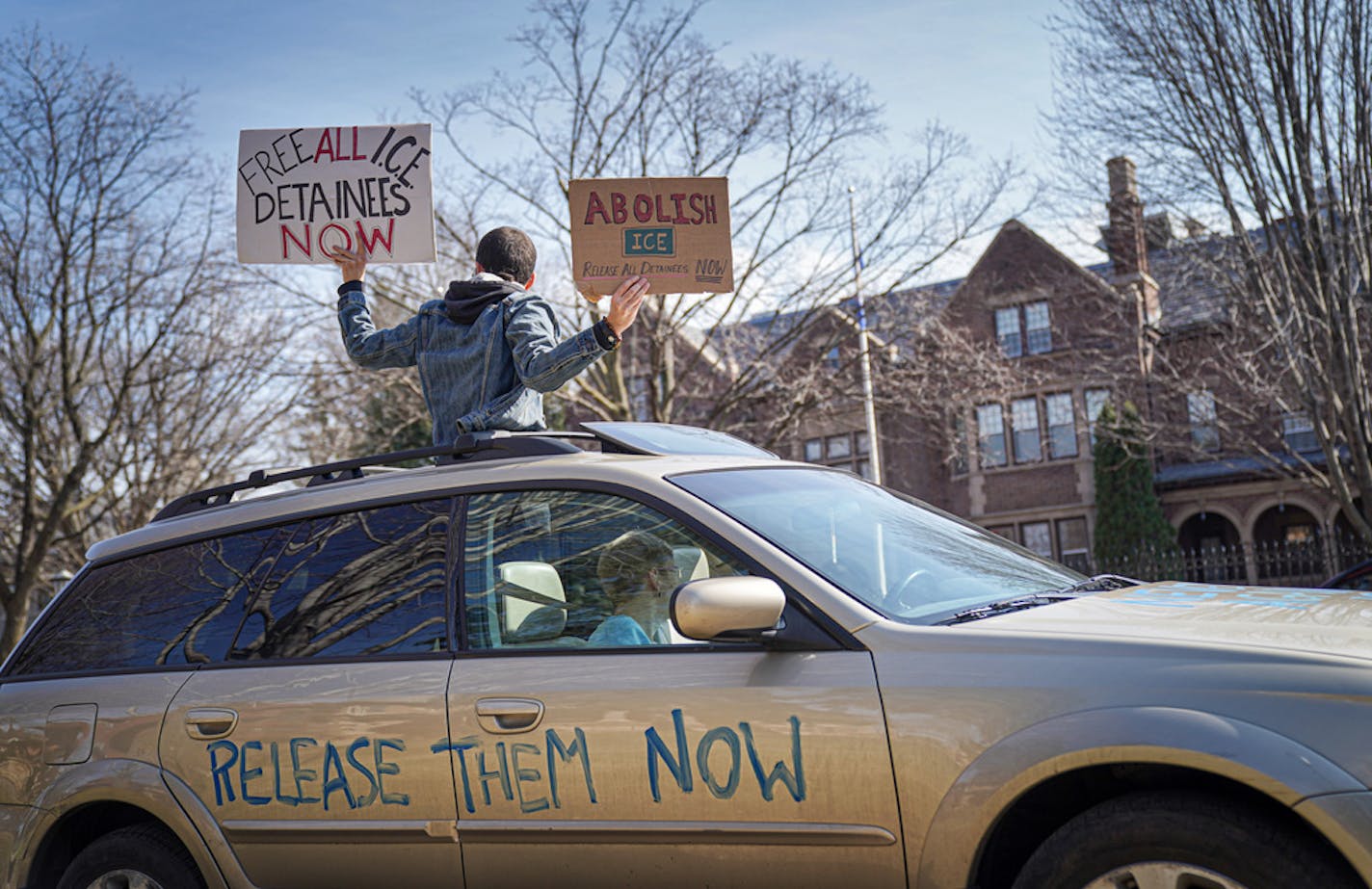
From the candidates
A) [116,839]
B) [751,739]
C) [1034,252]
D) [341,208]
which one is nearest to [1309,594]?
[751,739]

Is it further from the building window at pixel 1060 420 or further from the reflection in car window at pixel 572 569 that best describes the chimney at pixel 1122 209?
the reflection in car window at pixel 572 569

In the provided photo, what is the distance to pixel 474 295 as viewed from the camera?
4.89 metres

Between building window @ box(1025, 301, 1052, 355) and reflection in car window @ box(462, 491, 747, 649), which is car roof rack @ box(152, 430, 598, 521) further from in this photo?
building window @ box(1025, 301, 1052, 355)

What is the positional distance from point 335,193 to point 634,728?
11.1ft

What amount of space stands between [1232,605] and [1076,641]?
0.60m

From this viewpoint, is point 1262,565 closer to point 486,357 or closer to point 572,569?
point 486,357

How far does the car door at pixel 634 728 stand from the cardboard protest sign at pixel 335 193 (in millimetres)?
2362

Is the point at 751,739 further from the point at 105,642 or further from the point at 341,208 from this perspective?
the point at 341,208

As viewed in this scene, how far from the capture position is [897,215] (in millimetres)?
20297

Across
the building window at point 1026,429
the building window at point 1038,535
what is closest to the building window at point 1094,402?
the building window at point 1026,429

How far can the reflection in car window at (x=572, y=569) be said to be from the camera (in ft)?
11.1

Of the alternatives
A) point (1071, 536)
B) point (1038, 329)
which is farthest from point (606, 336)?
point (1071, 536)

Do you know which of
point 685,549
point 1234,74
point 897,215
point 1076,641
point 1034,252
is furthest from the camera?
point 1034,252

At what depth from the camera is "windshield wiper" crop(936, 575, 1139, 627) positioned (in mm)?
3117
